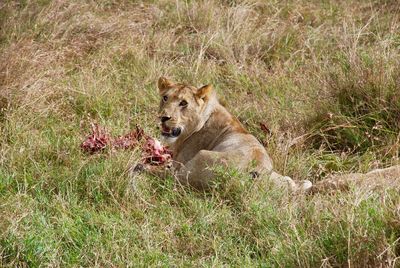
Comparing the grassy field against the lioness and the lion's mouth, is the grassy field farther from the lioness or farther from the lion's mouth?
the lion's mouth

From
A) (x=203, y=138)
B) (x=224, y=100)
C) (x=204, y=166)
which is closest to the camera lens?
(x=204, y=166)

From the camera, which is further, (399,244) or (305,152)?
(305,152)

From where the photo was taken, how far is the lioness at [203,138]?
19.2 feet

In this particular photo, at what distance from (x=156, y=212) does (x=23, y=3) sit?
14.5ft

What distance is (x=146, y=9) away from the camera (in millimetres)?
9680

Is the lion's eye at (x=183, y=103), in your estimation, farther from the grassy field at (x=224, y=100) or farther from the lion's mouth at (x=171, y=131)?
the grassy field at (x=224, y=100)

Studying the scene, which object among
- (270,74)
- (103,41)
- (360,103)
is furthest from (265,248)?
(103,41)

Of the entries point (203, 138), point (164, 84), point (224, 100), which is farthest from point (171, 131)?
point (224, 100)

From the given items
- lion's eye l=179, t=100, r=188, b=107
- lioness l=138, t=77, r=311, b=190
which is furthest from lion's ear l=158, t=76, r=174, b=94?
lion's eye l=179, t=100, r=188, b=107

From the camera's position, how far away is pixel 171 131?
632 centimetres

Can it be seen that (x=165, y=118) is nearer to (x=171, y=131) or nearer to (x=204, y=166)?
(x=171, y=131)

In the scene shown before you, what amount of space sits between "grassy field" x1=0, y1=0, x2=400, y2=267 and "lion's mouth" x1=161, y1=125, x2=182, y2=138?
0.31 meters

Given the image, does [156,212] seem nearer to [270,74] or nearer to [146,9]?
[270,74]

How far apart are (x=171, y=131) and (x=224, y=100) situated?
0.94 metres
